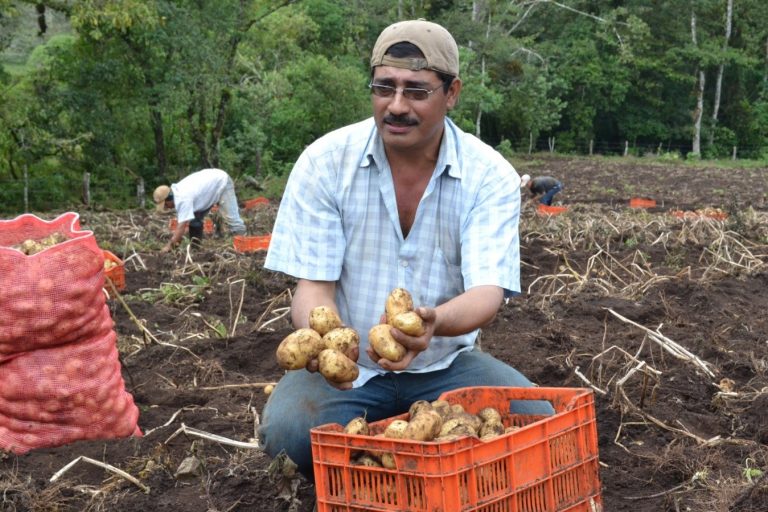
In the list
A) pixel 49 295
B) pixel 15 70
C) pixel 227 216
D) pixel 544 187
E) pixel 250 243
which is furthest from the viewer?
pixel 15 70

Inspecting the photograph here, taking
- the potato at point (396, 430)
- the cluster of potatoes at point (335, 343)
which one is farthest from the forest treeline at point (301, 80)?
the potato at point (396, 430)

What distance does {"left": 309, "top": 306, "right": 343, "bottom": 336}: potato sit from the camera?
318 cm

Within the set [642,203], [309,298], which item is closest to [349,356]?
[309,298]

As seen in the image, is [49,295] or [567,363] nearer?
[49,295]

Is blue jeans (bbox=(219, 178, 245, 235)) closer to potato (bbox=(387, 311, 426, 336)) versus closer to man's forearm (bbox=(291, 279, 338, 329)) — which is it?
man's forearm (bbox=(291, 279, 338, 329))

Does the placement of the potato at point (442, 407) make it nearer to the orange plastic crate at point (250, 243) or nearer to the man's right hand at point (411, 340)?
the man's right hand at point (411, 340)

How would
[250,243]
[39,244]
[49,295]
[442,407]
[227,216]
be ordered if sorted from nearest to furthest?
[442,407], [49,295], [39,244], [250,243], [227,216]

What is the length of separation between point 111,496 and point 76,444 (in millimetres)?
558

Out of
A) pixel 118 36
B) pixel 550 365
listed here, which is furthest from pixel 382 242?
pixel 118 36

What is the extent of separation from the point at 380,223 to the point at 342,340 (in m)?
0.52

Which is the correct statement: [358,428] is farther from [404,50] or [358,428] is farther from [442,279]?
[404,50]

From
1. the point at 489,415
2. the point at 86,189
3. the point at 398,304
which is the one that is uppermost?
the point at 398,304

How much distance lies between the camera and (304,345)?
308 cm

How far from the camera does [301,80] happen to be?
93.6 feet
